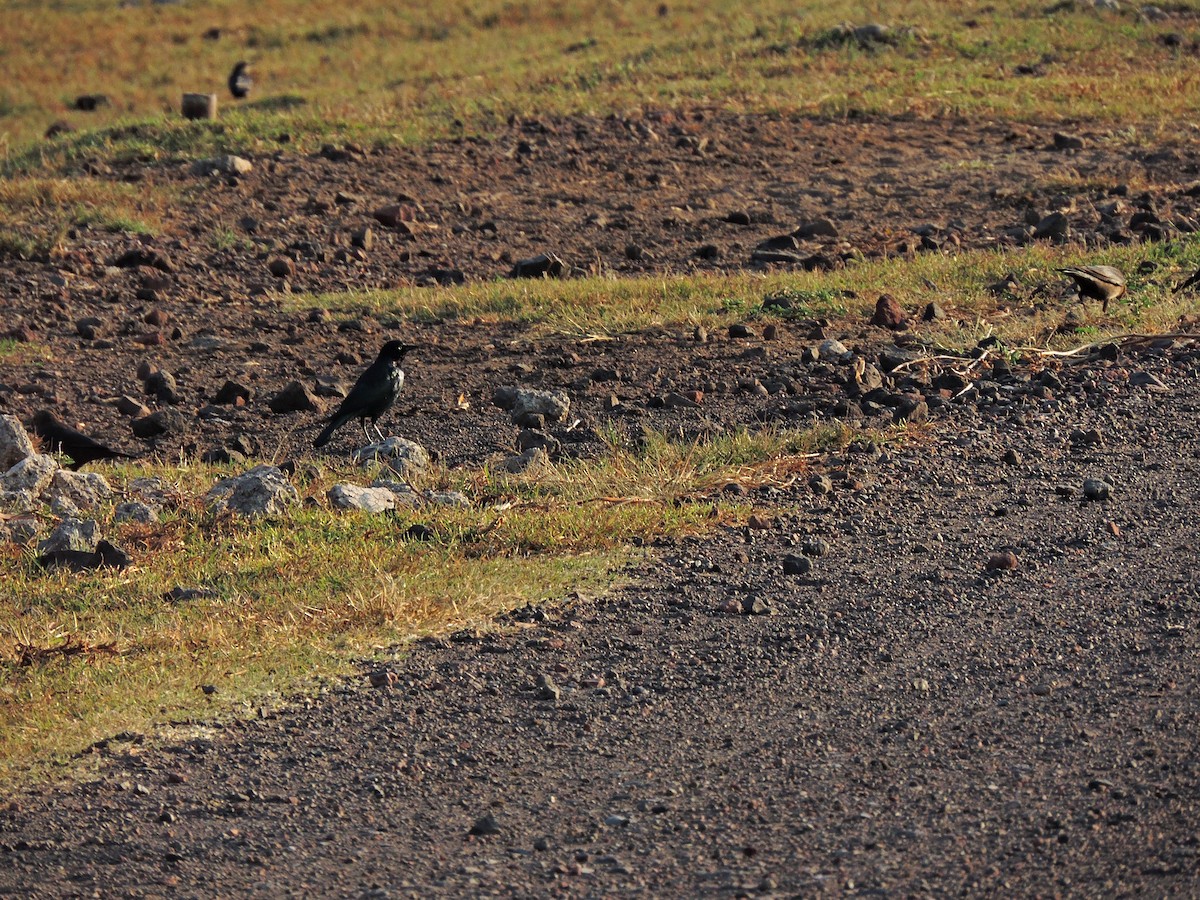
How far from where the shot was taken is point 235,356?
9.54 meters

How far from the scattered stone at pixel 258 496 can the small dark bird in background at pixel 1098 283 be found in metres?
4.63

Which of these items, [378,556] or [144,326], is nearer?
[378,556]

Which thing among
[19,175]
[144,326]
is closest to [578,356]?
[144,326]

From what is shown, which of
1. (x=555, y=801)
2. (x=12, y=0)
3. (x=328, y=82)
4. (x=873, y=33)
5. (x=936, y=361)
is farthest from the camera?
(x=12, y=0)

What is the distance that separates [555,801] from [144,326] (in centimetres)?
737

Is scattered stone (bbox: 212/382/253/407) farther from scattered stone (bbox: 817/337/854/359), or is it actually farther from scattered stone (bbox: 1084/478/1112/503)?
scattered stone (bbox: 1084/478/1112/503)

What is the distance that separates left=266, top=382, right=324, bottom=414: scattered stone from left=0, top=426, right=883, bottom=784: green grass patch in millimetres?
1415

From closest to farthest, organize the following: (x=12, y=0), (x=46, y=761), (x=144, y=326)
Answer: (x=46, y=761) → (x=144, y=326) → (x=12, y=0)

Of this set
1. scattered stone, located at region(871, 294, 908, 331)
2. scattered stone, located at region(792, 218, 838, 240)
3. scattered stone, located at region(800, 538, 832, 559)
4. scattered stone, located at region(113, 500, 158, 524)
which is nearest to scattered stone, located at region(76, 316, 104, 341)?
scattered stone, located at region(113, 500, 158, 524)

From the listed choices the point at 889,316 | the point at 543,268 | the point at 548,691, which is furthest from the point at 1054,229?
the point at 548,691

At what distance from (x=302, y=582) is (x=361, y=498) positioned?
97 centimetres

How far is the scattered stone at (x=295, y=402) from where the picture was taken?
8.25 metres

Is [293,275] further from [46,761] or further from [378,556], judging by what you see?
[46,761]

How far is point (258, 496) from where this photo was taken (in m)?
6.14
